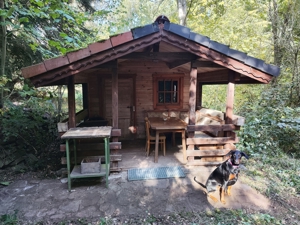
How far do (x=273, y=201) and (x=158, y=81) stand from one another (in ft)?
13.6

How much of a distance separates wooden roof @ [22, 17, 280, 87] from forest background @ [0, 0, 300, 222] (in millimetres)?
967

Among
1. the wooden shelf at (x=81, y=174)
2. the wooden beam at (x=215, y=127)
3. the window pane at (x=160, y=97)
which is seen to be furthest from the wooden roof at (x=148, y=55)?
the window pane at (x=160, y=97)

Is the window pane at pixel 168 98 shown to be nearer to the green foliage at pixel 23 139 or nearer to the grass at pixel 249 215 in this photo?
the grass at pixel 249 215

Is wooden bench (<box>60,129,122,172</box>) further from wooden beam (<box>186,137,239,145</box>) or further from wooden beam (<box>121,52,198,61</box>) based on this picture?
wooden beam (<box>186,137,239,145</box>)

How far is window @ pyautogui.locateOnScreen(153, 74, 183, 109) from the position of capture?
583 centimetres

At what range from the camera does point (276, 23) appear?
6523 mm

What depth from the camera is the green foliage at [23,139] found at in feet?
12.8

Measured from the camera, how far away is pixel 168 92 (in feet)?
19.4

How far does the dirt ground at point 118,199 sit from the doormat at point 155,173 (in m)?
0.11

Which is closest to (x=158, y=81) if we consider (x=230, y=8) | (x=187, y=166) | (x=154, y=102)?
(x=154, y=102)

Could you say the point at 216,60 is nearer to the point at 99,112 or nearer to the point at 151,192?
the point at 151,192

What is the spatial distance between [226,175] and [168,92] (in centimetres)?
357

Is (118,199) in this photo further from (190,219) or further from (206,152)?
(206,152)

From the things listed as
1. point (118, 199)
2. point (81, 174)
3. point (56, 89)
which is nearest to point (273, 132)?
point (118, 199)
